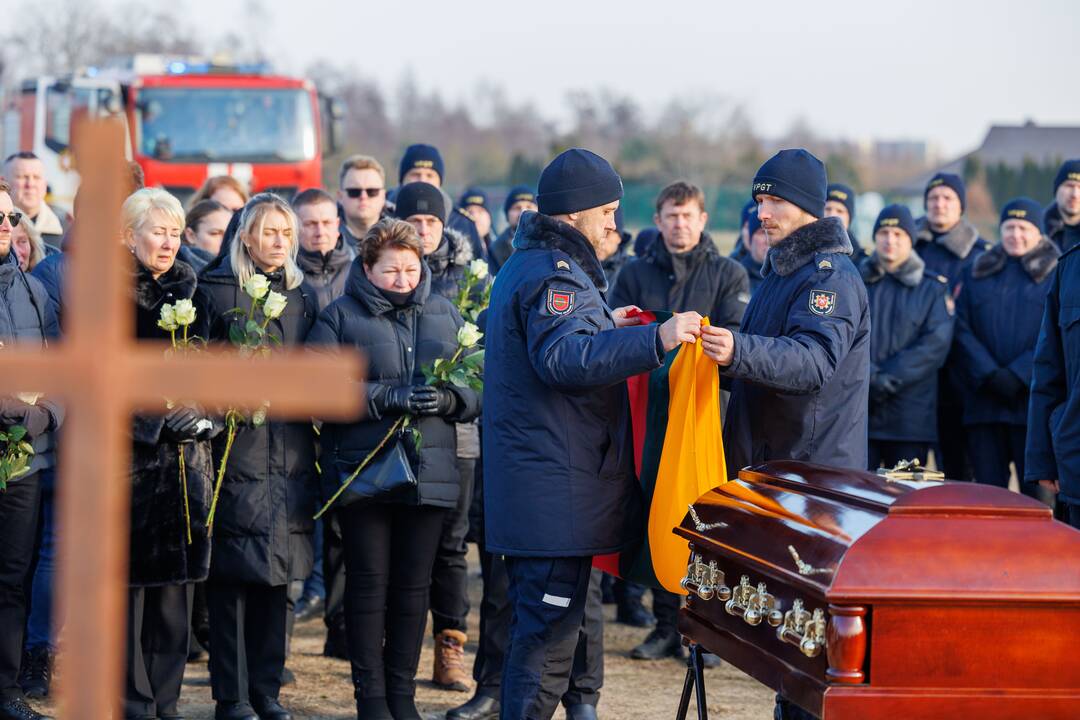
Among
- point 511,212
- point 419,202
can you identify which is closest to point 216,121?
point 511,212

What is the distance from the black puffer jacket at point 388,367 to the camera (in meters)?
5.37

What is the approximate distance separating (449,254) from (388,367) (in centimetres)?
135

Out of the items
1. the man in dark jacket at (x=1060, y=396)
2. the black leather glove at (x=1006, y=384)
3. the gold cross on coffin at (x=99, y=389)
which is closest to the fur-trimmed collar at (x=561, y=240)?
the man in dark jacket at (x=1060, y=396)

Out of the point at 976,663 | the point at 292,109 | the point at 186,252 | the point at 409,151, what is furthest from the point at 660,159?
the point at 976,663

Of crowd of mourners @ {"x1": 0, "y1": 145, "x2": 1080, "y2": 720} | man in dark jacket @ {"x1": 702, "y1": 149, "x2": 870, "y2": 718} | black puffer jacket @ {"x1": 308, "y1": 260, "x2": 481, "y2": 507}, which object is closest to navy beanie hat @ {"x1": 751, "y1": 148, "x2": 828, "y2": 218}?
man in dark jacket @ {"x1": 702, "y1": 149, "x2": 870, "y2": 718}

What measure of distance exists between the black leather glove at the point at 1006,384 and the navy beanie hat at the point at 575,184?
3780 millimetres

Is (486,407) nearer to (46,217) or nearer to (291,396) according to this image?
(291,396)

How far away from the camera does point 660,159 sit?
131 feet

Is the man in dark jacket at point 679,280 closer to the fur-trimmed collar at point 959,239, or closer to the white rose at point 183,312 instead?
the fur-trimmed collar at point 959,239

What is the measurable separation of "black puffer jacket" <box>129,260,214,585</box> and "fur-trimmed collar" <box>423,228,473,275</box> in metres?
1.52

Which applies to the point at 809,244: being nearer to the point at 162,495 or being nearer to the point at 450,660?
the point at 162,495

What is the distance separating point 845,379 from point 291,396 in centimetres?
333

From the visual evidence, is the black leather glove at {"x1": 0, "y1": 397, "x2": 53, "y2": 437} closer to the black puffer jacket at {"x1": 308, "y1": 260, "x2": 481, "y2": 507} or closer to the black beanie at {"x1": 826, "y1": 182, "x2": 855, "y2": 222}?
the black puffer jacket at {"x1": 308, "y1": 260, "x2": 481, "y2": 507}

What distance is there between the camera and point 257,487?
5.39 metres
